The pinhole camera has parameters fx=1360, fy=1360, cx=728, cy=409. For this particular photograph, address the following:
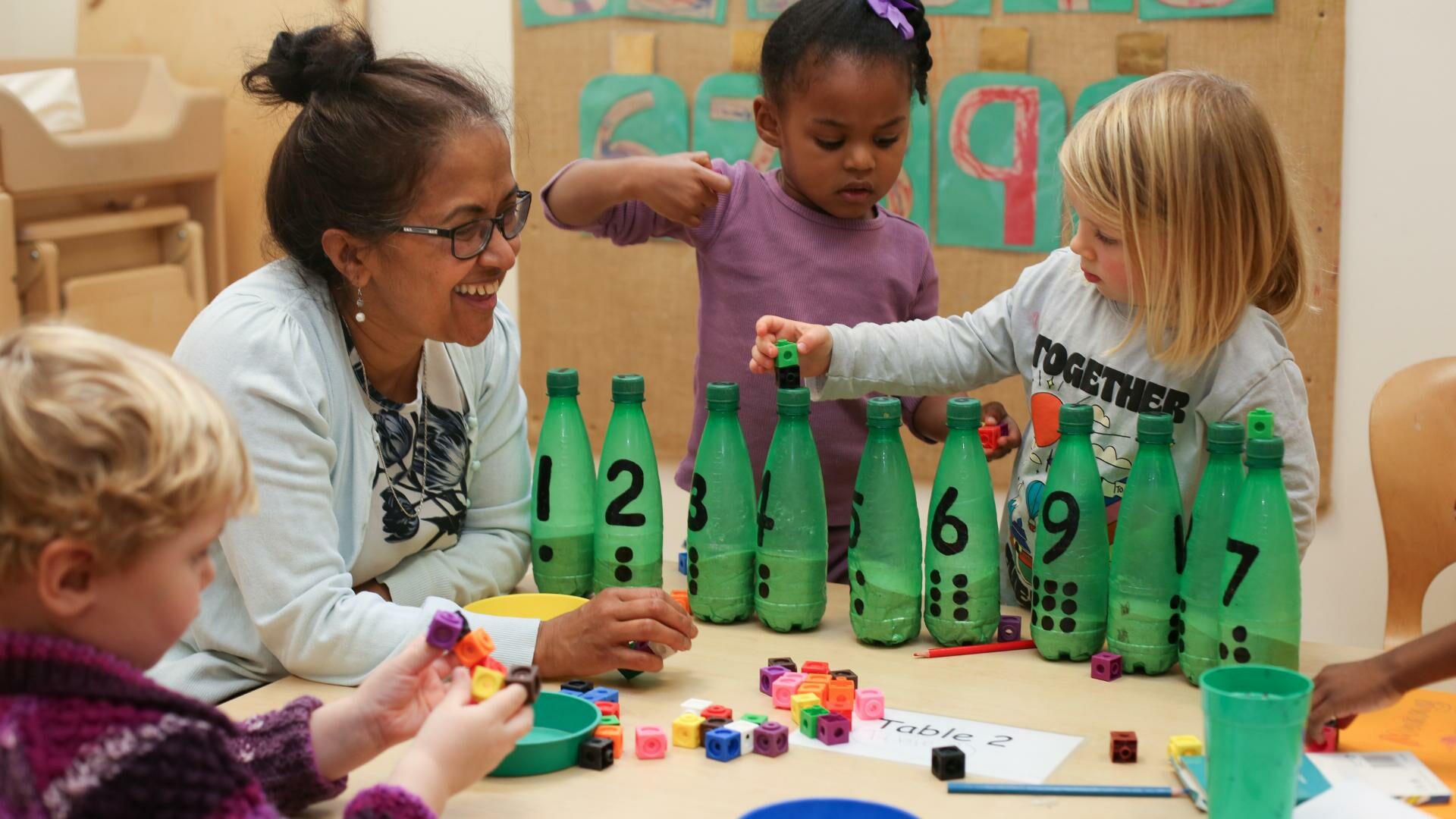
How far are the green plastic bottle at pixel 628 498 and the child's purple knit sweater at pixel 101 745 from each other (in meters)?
0.65

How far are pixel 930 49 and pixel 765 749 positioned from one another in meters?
1.67

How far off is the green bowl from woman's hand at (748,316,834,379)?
1.52 feet

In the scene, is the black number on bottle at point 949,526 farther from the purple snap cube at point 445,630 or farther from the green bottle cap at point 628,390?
the purple snap cube at point 445,630

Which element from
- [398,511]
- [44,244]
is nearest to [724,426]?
[398,511]

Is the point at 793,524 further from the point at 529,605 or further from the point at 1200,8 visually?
the point at 1200,8

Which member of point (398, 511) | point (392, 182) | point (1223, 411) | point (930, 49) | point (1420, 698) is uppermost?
point (930, 49)

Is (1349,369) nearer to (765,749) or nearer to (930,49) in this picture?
(930,49)

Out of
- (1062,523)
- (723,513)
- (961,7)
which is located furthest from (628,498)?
(961,7)

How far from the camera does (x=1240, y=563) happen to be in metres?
1.18

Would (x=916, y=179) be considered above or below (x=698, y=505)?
above

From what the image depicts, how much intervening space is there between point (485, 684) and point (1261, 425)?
28.1 inches

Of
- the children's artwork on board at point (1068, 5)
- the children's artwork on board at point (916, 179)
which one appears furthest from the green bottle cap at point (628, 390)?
the children's artwork on board at point (1068, 5)

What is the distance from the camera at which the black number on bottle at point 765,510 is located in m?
1.41

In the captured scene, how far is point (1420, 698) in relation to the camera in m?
1.23
